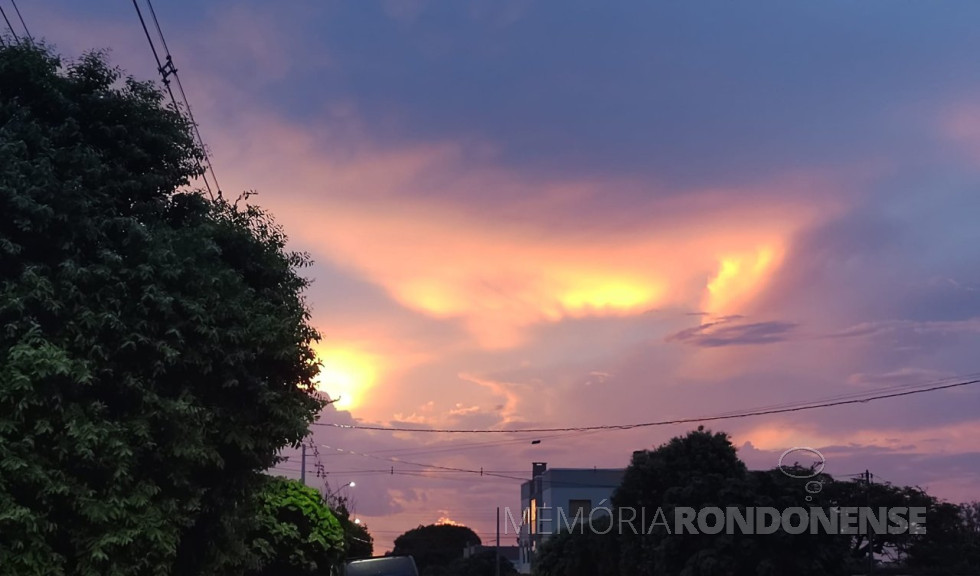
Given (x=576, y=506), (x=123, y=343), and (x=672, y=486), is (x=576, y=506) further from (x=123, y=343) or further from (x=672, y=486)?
(x=123, y=343)

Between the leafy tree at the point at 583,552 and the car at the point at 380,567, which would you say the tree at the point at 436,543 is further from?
the car at the point at 380,567

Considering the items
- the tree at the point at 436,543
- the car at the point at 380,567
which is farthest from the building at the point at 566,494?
the car at the point at 380,567

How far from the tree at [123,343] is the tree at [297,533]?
15640mm

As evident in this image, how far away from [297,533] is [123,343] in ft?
66.4

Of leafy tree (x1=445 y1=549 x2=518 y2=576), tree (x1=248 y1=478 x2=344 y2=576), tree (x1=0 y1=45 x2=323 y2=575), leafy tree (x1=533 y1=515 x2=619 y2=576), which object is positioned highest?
tree (x1=0 y1=45 x2=323 y2=575)

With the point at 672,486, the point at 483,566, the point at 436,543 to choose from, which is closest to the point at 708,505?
the point at 672,486

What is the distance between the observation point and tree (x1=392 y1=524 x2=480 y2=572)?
138750 mm

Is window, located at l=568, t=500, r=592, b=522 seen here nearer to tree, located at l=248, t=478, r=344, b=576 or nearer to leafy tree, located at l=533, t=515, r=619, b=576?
leafy tree, located at l=533, t=515, r=619, b=576

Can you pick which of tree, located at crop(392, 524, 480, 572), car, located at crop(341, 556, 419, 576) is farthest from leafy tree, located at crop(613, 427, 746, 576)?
tree, located at crop(392, 524, 480, 572)

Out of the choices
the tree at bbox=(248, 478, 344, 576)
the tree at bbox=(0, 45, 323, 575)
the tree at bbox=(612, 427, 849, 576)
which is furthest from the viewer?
Result: the tree at bbox=(612, 427, 849, 576)

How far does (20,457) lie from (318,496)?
23.8 m

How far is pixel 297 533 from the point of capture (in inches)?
1268

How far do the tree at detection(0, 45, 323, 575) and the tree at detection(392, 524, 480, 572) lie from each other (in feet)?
409

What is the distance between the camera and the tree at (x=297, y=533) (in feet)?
104
